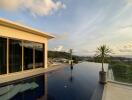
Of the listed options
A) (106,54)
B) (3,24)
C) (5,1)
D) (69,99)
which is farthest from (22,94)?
(5,1)

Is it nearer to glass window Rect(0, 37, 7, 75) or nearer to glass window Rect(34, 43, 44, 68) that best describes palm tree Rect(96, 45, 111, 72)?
glass window Rect(0, 37, 7, 75)

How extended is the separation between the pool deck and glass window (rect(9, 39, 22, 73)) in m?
7.28

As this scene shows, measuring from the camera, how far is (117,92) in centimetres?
560

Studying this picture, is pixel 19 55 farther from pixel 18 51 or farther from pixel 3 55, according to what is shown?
pixel 3 55

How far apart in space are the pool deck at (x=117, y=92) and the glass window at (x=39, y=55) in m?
8.97

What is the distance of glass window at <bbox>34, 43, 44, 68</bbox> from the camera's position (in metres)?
13.9

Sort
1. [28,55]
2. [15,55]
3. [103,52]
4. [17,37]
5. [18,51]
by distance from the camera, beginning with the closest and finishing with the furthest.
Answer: [103,52] → [15,55] → [17,37] → [18,51] → [28,55]

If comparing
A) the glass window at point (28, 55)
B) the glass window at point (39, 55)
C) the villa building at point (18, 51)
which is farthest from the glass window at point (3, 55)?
the glass window at point (39, 55)

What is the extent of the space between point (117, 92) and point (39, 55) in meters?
Answer: 10.5

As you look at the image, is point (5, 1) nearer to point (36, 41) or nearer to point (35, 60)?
point (36, 41)

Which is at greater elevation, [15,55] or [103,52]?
[103,52]

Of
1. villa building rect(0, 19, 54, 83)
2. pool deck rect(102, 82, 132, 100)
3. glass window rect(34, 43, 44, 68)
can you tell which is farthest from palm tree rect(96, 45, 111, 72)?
glass window rect(34, 43, 44, 68)

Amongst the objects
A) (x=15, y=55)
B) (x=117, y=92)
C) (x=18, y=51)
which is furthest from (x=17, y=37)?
(x=117, y=92)

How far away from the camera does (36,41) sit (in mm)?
13625
